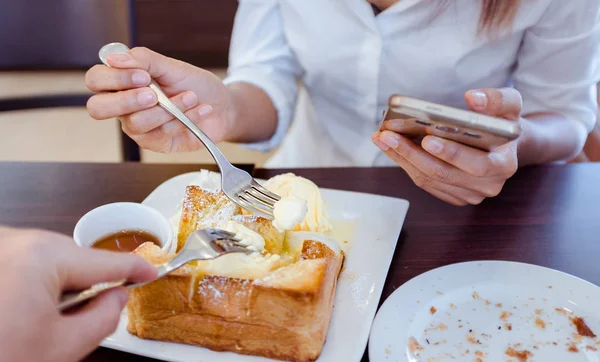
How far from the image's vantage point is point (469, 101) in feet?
3.13

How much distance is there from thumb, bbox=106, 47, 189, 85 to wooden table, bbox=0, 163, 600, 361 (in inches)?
10.8

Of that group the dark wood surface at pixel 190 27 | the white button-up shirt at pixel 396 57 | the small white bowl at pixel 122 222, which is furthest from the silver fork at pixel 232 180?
the dark wood surface at pixel 190 27

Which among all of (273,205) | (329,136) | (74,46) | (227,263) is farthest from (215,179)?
(74,46)

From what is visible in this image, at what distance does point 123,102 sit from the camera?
1094 millimetres

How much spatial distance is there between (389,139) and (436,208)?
1.02 feet

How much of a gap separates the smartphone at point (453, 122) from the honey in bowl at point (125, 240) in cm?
50

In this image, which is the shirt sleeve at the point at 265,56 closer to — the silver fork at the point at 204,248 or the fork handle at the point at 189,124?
the fork handle at the point at 189,124

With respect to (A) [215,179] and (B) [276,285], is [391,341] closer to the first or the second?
(B) [276,285]

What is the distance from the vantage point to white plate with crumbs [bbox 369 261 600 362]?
0.87 m

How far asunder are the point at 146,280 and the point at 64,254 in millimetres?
114

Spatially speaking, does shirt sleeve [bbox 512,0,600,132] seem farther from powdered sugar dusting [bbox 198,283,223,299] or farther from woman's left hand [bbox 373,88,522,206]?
powdered sugar dusting [bbox 198,283,223,299]

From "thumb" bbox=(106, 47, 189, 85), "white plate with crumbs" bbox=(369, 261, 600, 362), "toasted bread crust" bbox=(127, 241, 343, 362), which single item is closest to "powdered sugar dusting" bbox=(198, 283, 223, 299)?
"toasted bread crust" bbox=(127, 241, 343, 362)

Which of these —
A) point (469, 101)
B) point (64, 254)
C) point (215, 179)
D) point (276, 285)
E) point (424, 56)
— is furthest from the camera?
point (424, 56)

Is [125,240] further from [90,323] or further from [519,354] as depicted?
[519,354]
